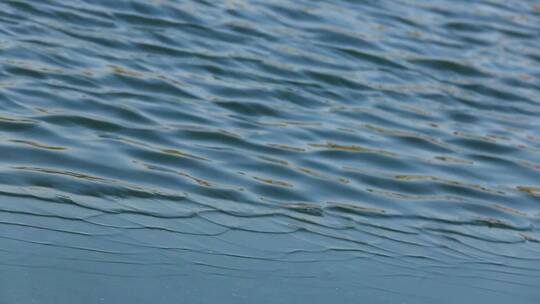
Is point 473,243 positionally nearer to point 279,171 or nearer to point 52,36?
point 279,171

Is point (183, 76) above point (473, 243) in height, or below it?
above

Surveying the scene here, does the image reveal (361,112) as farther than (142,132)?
Yes

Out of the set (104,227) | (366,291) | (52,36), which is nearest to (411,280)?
(366,291)

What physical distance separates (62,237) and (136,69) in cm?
272

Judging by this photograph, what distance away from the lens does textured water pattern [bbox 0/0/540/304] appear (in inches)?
Answer: 169

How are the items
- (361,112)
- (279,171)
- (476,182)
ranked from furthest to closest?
1. (361,112)
2. (476,182)
3. (279,171)

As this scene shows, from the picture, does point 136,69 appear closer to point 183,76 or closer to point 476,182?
point 183,76

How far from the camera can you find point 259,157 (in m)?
5.91

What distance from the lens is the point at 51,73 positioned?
6.53 metres

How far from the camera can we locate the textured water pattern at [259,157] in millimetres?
4297

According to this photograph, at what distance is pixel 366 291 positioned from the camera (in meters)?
4.27

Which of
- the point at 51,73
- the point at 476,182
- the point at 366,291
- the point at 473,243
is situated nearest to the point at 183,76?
the point at 51,73

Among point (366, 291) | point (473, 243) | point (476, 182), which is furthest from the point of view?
point (476, 182)

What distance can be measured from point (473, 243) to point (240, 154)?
→ 142 cm
